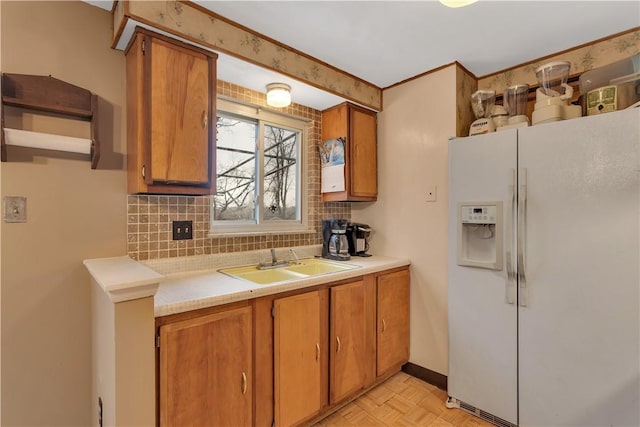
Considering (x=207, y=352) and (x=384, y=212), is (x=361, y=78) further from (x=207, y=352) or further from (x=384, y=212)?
(x=207, y=352)

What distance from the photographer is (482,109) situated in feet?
6.72

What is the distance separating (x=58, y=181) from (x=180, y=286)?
768 mm

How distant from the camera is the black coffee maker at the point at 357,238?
8.15 feet

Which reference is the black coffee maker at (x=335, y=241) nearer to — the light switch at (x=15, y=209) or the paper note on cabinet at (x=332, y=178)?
the paper note on cabinet at (x=332, y=178)

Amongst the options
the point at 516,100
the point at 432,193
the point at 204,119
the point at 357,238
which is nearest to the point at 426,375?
the point at 357,238

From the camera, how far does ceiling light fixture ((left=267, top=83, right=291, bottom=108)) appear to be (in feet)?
6.46

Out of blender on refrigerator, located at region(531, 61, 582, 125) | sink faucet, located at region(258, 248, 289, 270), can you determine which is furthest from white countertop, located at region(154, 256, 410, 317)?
blender on refrigerator, located at region(531, 61, 582, 125)

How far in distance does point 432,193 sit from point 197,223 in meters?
1.67

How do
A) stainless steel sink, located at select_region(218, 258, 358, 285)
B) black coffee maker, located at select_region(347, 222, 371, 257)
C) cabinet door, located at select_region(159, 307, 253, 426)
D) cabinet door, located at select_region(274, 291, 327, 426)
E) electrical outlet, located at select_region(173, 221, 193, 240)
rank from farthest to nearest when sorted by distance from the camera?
black coffee maker, located at select_region(347, 222, 371, 257) < stainless steel sink, located at select_region(218, 258, 358, 285) < electrical outlet, located at select_region(173, 221, 193, 240) < cabinet door, located at select_region(274, 291, 327, 426) < cabinet door, located at select_region(159, 307, 253, 426)

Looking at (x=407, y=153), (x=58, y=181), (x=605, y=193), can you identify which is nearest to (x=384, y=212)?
(x=407, y=153)

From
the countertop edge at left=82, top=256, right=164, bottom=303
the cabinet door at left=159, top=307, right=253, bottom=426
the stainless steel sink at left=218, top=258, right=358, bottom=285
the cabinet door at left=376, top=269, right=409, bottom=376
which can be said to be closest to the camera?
the countertop edge at left=82, top=256, right=164, bottom=303

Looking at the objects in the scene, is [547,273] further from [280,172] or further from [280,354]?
[280,172]

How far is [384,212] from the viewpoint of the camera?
2.50 metres

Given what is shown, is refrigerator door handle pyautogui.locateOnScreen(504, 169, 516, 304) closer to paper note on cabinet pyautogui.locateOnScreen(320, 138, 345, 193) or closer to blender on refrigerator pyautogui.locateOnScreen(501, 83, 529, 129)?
blender on refrigerator pyautogui.locateOnScreen(501, 83, 529, 129)
